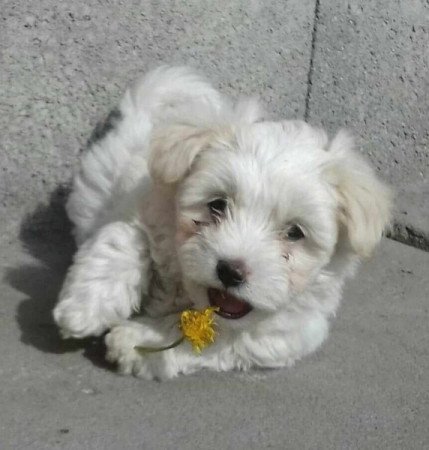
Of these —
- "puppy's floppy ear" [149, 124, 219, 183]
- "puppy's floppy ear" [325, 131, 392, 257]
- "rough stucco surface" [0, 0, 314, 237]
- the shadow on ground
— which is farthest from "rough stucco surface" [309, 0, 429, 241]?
"puppy's floppy ear" [149, 124, 219, 183]

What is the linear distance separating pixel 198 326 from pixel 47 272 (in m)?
1.06

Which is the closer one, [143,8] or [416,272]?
[143,8]

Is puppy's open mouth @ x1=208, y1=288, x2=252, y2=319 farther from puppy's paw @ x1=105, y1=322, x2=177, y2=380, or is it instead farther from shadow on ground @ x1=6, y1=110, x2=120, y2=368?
shadow on ground @ x1=6, y1=110, x2=120, y2=368

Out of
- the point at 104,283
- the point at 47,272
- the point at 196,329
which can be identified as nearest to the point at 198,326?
the point at 196,329

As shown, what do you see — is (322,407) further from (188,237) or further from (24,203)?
(24,203)

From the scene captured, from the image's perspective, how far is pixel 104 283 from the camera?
10.6 ft

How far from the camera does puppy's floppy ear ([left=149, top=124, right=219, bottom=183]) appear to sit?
3.20 metres

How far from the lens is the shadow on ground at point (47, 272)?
11.1 ft

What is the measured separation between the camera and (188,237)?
10.3 feet

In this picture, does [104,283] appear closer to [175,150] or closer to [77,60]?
[175,150]

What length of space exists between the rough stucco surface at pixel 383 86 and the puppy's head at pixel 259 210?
6.33 ft

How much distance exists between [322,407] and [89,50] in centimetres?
187

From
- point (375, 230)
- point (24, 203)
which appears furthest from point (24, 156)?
point (375, 230)

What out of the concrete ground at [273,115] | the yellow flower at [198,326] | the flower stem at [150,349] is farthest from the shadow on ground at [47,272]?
the yellow flower at [198,326]
